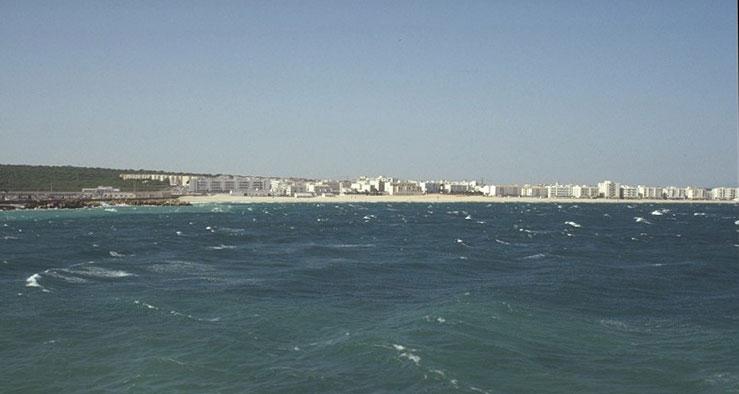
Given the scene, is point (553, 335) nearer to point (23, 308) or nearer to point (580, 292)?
point (580, 292)

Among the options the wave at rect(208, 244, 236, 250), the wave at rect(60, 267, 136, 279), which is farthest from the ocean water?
the wave at rect(208, 244, 236, 250)

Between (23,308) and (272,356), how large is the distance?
1540 cm

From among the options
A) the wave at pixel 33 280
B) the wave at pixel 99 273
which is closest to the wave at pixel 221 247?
the wave at pixel 99 273

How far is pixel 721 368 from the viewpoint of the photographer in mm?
22953

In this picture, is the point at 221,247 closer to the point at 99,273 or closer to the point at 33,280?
the point at 99,273

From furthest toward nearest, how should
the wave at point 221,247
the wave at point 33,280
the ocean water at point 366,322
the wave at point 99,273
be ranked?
the wave at point 221,247
the wave at point 99,273
the wave at point 33,280
the ocean water at point 366,322

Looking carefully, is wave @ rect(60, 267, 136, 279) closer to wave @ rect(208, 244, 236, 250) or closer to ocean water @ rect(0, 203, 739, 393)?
ocean water @ rect(0, 203, 739, 393)

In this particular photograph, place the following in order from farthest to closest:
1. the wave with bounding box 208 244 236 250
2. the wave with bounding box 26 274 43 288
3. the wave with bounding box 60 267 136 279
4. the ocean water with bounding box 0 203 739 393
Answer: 1. the wave with bounding box 208 244 236 250
2. the wave with bounding box 60 267 136 279
3. the wave with bounding box 26 274 43 288
4. the ocean water with bounding box 0 203 739 393

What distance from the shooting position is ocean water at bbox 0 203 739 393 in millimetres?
21859

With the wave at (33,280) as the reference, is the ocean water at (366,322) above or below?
below

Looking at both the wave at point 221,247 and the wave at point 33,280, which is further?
the wave at point 221,247

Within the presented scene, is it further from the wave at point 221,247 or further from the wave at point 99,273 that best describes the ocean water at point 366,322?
the wave at point 221,247

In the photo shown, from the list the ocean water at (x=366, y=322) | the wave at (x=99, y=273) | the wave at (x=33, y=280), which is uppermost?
the wave at (x=99, y=273)

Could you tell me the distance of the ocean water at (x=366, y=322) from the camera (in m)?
21.9
